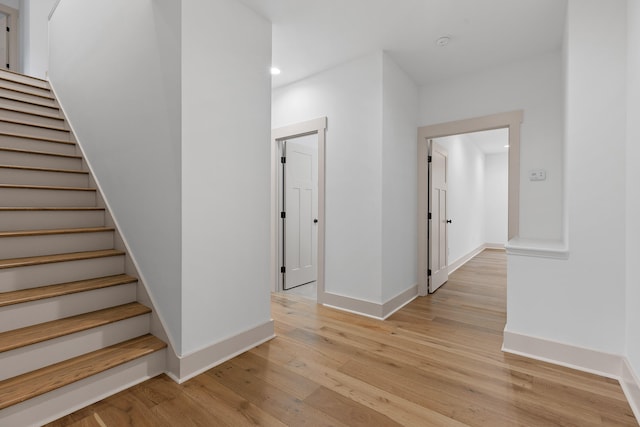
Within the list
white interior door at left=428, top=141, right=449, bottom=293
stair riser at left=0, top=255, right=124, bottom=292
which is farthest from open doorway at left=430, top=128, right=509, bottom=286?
stair riser at left=0, top=255, right=124, bottom=292

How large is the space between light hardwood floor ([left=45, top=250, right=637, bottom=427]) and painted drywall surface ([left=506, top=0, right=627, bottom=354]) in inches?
13.4

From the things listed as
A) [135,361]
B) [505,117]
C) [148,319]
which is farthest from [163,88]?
[505,117]

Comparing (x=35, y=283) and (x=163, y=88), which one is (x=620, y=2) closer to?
(x=163, y=88)

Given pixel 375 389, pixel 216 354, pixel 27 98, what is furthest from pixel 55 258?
pixel 27 98

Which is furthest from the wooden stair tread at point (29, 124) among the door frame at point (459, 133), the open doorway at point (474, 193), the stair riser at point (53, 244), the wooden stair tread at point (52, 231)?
the open doorway at point (474, 193)

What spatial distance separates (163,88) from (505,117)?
128 inches

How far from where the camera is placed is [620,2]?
1979mm

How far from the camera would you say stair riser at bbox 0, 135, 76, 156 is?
9.15 feet

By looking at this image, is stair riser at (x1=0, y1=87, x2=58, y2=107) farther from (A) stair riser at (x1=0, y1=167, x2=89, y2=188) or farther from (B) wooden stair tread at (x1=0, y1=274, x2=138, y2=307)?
(B) wooden stair tread at (x1=0, y1=274, x2=138, y2=307)

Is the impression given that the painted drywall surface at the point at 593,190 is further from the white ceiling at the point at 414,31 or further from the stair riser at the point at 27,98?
the stair riser at the point at 27,98

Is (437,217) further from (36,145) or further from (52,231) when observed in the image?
(36,145)

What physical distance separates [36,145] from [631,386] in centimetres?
499

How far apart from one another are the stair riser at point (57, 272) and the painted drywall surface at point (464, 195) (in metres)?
4.27

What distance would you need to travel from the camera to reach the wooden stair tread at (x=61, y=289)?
5.78 ft
